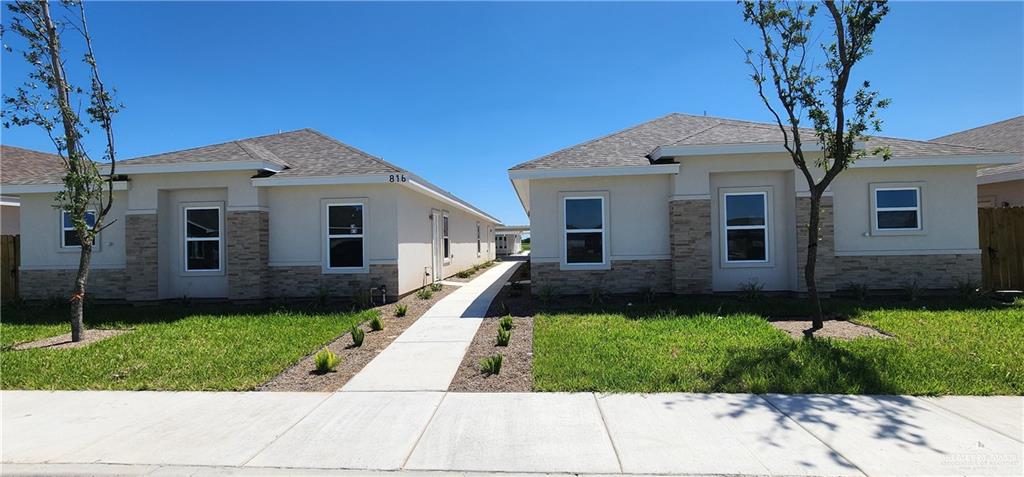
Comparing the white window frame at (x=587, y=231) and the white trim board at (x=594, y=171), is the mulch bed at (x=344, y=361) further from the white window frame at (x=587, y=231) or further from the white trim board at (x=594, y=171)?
the white trim board at (x=594, y=171)

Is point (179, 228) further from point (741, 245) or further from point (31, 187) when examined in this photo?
point (741, 245)

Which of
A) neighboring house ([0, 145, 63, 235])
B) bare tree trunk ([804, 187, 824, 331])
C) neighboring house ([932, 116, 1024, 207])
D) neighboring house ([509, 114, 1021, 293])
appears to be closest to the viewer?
bare tree trunk ([804, 187, 824, 331])

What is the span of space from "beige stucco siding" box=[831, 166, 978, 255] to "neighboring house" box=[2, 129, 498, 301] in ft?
33.4

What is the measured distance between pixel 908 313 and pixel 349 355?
10.0 metres

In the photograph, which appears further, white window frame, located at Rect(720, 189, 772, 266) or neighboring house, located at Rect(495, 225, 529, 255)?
neighboring house, located at Rect(495, 225, 529, 255)

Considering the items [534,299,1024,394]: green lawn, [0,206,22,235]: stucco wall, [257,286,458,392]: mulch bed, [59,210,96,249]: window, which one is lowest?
[257,286,458,392]: mulch bed

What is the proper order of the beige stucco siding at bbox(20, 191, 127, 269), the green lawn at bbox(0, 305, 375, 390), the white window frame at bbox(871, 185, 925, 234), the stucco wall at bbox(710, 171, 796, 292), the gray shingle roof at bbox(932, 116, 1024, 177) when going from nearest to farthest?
1. the green lawn at bbox(0, 305, 375, 390)
2. the stucco wall at bbox(710, 171, 796, 292)
3. the white window frame at bbox(871, 185, 925, 234)
4. the beige stucco siding at bbox(20, 191, 127, 269)
5. the gray shingle roof at bbox(932, 116, 1024, 177)

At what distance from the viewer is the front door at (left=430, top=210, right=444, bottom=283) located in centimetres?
1625

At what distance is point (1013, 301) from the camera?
1077cm

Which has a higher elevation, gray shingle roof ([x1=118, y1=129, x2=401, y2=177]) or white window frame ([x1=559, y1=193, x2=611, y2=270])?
gray shingle roof ([x1=118, y1=129, x2=401, y2=177])

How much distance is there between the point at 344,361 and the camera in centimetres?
738

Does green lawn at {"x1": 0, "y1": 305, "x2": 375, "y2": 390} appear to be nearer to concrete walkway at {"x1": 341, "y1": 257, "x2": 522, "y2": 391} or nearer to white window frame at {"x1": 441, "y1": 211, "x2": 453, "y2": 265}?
concrete walkway at {"x1": 341, "y1": 257, "x2": 522, "y2": 391}

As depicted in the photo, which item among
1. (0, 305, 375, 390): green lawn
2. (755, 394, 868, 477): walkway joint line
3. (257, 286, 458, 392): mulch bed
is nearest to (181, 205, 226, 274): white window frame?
(0, 305, 375, 390): green lawn

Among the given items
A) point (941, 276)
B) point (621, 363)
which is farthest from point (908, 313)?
point (621, 363)
